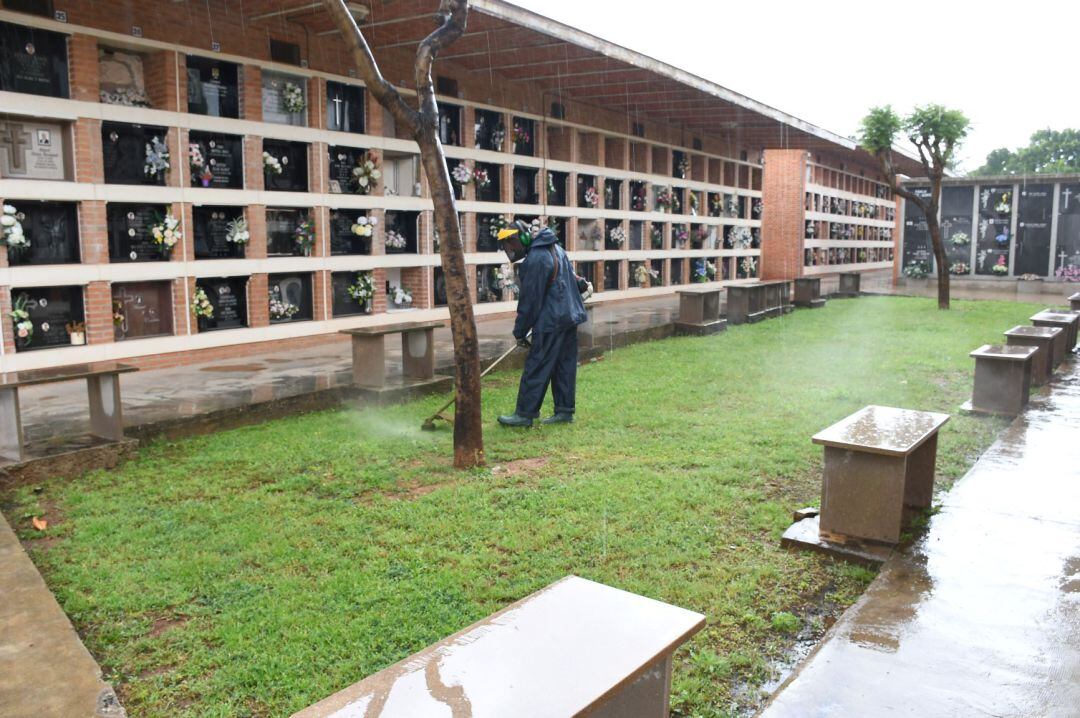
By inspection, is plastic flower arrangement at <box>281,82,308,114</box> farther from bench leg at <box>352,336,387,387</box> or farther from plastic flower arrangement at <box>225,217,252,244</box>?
bench leg at <box>352,336,387,387</box>

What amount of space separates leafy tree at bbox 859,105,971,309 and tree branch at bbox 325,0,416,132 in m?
12.4

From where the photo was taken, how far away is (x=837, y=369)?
29.2ft

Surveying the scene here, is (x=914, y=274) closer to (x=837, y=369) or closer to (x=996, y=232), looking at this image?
(x=996, y=232)

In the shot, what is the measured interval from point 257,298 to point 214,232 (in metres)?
0.81

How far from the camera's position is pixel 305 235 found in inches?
380

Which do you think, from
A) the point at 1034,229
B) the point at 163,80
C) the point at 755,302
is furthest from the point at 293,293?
the point at 1034,229

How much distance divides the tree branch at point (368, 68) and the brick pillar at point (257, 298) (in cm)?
483

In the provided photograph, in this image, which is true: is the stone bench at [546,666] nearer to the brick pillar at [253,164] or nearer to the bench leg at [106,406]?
the bench leg at [106,406]

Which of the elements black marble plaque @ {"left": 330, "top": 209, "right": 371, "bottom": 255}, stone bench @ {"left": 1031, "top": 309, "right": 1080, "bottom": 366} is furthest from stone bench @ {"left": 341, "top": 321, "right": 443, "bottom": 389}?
stone bench @ {"left": 1031, "top": 309, "right": 1080, "bottom": 366}

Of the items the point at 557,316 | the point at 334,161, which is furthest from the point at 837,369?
the point at 334,161

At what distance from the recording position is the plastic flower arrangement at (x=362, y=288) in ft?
33.9

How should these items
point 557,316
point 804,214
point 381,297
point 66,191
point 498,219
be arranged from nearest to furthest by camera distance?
1. point 557,316
2. point 66,191
3. point 381,297
4. point 498,219
5. point 804,214

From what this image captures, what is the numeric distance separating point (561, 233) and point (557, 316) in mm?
7909

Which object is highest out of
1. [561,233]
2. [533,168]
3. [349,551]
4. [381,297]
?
[533,168]
